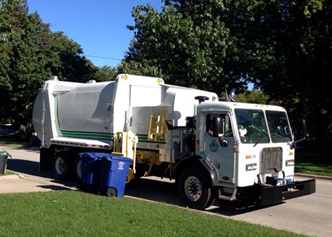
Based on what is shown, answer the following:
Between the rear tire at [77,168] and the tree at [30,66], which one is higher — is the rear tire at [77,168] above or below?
below

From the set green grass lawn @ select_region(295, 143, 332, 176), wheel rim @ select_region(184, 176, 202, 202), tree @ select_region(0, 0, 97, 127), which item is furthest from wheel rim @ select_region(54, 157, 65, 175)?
tree @ select_region(0, 0, 97, 127)

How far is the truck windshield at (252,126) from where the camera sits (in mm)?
8430

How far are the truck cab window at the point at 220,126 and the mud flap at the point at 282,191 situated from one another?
1.33 meters

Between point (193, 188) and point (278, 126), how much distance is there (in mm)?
2409

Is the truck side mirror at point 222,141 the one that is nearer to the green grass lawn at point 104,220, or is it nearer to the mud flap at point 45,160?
the green grass lawn at point 104,220

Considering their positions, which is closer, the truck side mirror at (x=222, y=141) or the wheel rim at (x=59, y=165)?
the truck side mirror at (x=222, y=141)

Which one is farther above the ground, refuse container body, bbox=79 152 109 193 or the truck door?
the truck door

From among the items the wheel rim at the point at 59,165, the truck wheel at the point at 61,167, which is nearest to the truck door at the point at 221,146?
the truck wheel at the point at 61,167

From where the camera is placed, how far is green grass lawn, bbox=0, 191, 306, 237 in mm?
5922

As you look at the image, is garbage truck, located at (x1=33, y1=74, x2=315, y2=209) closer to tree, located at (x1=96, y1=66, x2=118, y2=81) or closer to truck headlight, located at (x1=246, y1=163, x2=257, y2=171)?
truck headlight, located at (x1=246, y1=163, x2=257, y2=171)

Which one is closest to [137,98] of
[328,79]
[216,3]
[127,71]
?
[127,71]

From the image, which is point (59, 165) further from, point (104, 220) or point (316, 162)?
A: point (316, 162)

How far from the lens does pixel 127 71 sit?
1975 cm

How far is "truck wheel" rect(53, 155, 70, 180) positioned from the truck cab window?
596 cm
